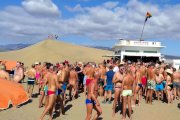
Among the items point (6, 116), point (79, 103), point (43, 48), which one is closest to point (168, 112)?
point (79, 103)

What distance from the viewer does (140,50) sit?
3203 centimetres

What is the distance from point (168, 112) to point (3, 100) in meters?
5.92

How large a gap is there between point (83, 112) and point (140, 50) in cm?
2117

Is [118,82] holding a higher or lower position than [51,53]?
lower

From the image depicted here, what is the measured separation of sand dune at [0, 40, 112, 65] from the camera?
2304 inches

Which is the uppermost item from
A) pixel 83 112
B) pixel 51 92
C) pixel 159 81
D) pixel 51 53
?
pixel 51 53

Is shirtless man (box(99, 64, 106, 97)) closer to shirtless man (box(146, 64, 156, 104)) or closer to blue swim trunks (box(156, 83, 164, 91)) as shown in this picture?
shirtless man (box(146, 64, 156, 104))

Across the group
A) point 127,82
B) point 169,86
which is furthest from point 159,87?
point 127,82

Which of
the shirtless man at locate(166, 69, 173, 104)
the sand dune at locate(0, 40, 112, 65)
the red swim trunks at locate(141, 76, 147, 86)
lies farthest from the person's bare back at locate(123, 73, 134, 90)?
the sand dune at locate(0, 40, 112, 65)

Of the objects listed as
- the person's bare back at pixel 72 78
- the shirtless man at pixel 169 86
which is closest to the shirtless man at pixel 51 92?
the person's bare back at pixel 72 78

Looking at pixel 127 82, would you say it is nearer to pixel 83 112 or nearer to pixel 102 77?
pixel 83 112

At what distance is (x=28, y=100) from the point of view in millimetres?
13203

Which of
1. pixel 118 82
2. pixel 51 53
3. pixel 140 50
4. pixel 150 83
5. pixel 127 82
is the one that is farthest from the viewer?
pixel 51 53

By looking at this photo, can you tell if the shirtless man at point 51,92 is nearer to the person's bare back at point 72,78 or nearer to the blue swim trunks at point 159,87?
the person's bare back at point 72,78
